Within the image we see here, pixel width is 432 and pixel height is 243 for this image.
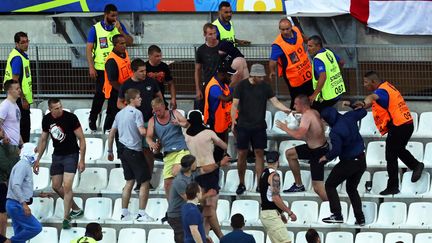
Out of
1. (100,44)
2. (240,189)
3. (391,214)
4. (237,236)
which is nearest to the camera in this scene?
(237,236)

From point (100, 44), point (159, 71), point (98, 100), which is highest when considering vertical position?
point (100, 44)

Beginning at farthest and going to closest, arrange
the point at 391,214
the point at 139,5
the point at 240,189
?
the point at 139,5 → the point at 240,189 → the point at 391,214

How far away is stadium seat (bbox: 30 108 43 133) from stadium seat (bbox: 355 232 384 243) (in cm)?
539

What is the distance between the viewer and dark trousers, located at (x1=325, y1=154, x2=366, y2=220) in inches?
791

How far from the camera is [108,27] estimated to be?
22.3m

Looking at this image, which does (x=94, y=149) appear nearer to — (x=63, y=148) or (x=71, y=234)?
(x=63, y=148)

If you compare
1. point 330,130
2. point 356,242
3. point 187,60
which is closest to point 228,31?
point 187,60

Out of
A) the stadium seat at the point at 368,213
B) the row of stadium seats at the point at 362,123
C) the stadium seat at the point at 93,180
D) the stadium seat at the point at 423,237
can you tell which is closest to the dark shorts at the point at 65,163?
the stadium seat at the point at 93,180

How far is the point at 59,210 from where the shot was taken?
21.4m

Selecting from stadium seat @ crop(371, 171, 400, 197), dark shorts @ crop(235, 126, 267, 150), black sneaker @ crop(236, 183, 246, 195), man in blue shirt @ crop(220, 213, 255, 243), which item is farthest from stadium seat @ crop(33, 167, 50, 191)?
stadium seat @ crop(371, 171, 400, 197)

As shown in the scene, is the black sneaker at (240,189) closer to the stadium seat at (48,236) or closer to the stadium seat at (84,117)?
the stadium seat at (48,236)

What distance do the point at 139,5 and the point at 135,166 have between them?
148 inches

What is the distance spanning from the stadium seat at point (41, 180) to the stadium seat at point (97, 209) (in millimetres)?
855

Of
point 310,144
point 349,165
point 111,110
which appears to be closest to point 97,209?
point 111,110
